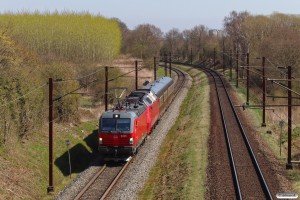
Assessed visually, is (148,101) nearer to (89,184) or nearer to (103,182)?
(103,182)

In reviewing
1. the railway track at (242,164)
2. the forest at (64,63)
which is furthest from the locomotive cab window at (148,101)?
the railway track at (242,164)

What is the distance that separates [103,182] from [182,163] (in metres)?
4.75

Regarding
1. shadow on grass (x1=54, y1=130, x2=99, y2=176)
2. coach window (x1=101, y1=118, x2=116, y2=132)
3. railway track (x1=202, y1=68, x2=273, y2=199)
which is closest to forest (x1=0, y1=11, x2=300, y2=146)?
shadow on grass (x1=54, y1=130, x2=99, y2=176)

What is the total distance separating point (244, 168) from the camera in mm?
24766

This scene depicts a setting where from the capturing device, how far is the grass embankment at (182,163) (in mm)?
21578

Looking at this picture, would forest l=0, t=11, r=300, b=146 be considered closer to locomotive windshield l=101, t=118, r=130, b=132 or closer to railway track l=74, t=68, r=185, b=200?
locomotive windshield l=101, t=118, r=130, b=132

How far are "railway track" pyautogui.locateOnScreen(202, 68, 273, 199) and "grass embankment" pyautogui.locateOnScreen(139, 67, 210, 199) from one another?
1.48 meters

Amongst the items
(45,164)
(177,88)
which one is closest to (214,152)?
(45,164)

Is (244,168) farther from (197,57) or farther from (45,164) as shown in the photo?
(197,57)

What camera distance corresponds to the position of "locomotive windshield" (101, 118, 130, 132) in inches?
1044

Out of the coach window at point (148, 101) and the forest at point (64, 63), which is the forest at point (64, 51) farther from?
the coach window at point (148, 101)

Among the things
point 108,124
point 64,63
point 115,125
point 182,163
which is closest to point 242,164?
point 182,163

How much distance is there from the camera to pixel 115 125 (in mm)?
26578

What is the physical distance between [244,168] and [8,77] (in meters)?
13.9
